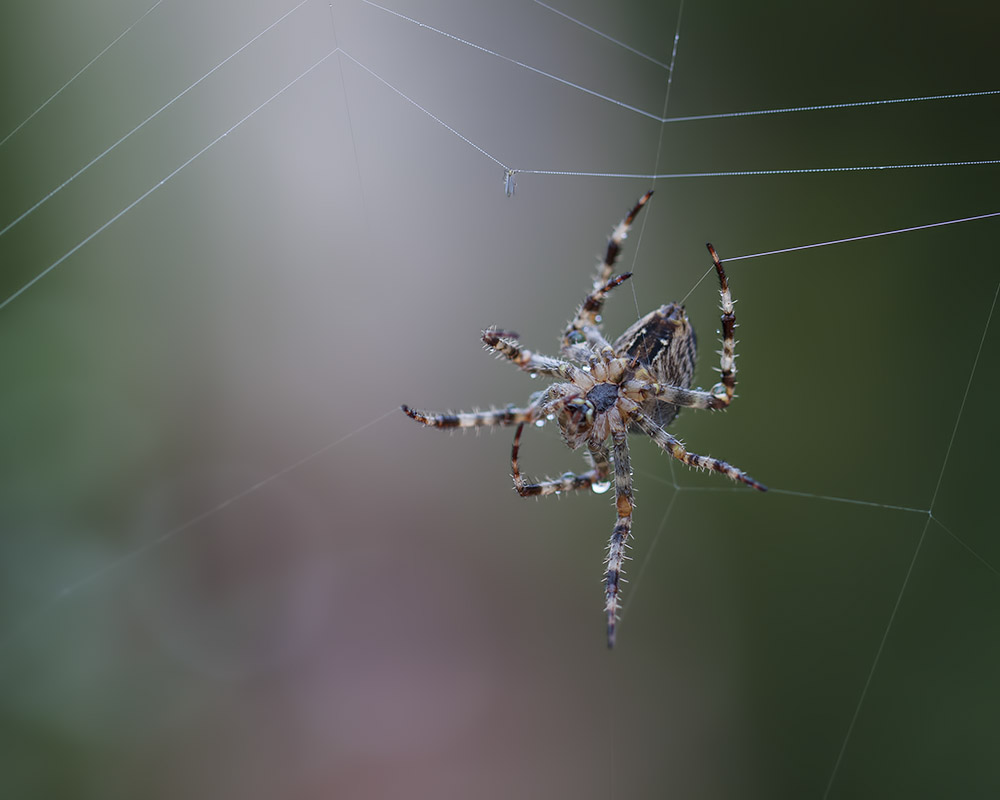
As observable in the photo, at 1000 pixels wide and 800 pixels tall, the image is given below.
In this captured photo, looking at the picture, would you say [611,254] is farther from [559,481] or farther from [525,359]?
[559,481]

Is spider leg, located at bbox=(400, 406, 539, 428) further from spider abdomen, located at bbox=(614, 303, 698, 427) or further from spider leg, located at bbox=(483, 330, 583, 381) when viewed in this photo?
spider abdomen, located at bbox=(614, 303, 698, 427)

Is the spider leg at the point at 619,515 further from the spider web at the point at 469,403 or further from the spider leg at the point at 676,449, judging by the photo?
the spider web at the point at 469,403

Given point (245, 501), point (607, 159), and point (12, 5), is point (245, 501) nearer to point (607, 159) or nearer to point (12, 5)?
point (12, 5)

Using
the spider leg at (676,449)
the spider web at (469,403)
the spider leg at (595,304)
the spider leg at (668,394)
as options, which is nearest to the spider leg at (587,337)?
the spider leg at (595,304)

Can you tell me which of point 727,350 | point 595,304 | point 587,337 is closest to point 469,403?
point 587,337

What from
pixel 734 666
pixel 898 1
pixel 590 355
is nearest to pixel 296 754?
pixel 734 666

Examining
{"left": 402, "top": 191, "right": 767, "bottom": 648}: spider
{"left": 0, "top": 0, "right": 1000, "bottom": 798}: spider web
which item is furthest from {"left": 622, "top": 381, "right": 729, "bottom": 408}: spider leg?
{"left": 0, "top": 0, "right": 1000, "bottom": 798}: spider web
